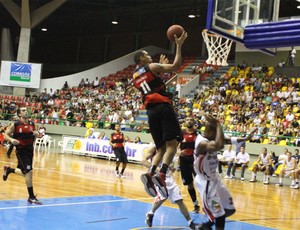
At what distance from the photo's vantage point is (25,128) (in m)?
9.64

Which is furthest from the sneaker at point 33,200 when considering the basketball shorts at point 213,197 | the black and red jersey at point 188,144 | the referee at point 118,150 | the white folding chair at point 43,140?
the white folding chair at point 43,140

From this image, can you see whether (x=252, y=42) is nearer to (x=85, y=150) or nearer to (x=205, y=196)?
(x=205, y=196)

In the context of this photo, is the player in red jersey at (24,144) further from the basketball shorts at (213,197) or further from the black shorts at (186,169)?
the basketball shorts at (213,197)

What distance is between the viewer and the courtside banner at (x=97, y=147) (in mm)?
21000

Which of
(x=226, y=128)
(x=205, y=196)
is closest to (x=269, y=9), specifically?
(x=205, y=196)

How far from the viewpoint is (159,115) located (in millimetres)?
5699

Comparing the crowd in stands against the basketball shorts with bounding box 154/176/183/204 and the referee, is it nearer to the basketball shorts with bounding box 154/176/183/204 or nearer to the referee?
the referee

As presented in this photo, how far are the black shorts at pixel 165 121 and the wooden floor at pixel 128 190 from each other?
4.32m

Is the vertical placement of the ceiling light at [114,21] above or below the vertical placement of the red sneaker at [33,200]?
above

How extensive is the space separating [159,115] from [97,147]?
17247 millimetres

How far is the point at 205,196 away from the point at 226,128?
1445 cm

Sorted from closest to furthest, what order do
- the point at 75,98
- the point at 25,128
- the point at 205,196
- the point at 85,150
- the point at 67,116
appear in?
the point at 205,196 < the point at 25,128 < the point at 85,150 < the point at 67,116 < the point at 75,98

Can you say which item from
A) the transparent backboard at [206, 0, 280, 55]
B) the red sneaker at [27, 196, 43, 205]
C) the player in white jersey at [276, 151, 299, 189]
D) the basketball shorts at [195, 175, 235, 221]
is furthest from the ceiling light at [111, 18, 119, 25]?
the basketball shorts at [195, 175, 235, 221]

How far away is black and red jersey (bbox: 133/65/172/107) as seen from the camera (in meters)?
→ 5.77
